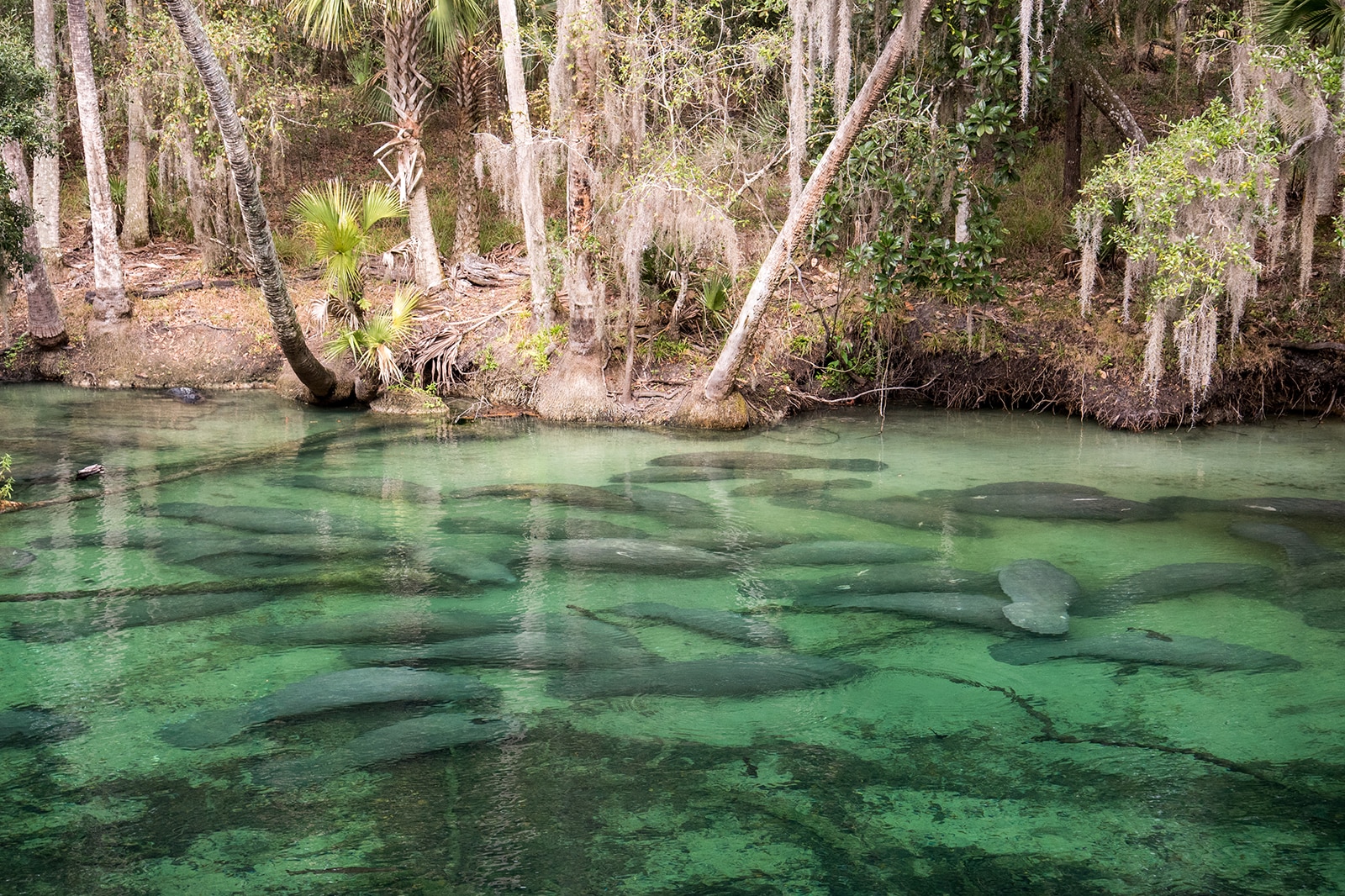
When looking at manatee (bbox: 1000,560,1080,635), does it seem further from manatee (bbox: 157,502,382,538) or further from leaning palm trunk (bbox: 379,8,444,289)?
leaning palm trunk (bbox: 379,8,444,289)

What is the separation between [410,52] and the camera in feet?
51.4

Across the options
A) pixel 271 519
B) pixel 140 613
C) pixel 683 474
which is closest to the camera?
pixel 140 613

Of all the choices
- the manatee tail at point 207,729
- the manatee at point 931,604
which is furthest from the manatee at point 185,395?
the manatee at point 931,604

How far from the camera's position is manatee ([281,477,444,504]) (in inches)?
378

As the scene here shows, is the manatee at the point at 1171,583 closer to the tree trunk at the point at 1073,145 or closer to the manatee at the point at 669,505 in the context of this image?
the manatee at the point at 669,505

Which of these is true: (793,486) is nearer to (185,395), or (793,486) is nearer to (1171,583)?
(1171,583)

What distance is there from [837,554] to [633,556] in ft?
4.61

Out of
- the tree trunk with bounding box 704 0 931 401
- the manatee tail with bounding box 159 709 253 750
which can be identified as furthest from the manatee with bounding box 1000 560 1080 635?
the tree trunk with bounding box 704 0 931 401

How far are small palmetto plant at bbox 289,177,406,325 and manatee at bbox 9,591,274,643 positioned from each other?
7.44 metres

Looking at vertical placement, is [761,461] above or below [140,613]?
above

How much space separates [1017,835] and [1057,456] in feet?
26.3

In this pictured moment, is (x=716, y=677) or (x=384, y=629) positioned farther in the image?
(x=384, y=629)

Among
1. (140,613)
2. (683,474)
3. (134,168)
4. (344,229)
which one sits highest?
(134,168)

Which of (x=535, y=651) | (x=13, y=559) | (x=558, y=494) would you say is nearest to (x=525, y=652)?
(x=535, y=651)
